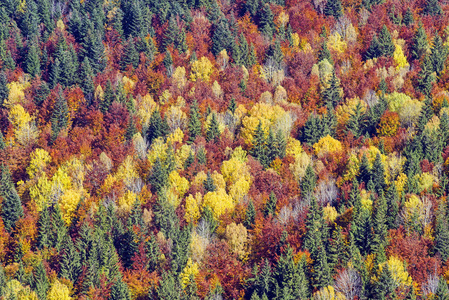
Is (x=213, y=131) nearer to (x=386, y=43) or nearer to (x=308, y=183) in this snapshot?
(x=308, y=183)

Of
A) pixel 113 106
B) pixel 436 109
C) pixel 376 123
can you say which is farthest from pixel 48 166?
pixel 436 109

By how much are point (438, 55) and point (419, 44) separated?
6.32m

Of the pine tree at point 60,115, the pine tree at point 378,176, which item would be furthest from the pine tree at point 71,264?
the pine tree at point 60,115

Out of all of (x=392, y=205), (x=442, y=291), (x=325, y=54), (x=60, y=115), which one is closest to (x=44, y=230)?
(x=60, y=115)

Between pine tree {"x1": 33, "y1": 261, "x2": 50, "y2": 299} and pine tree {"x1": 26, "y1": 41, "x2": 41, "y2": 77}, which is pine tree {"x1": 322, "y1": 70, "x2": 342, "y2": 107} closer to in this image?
pine tree {"x1": 26, "y1": 41, "x2": 41, "y2": 77}

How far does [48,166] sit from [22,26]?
4864 centimetres

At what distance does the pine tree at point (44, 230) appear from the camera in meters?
111

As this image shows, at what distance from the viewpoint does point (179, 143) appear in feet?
437

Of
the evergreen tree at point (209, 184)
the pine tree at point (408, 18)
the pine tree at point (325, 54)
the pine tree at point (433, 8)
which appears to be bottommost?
the evergreen tree at point (209, 184)

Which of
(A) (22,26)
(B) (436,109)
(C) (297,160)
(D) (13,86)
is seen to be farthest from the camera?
(A) (22,26)

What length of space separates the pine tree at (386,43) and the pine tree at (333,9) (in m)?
14.8

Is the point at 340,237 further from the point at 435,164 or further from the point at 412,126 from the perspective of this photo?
the point at 412,126

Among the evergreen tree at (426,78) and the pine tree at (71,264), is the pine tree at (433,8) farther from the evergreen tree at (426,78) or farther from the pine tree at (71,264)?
the pine tree at (71,264)

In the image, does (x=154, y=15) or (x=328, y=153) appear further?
(x=154, y=15)
